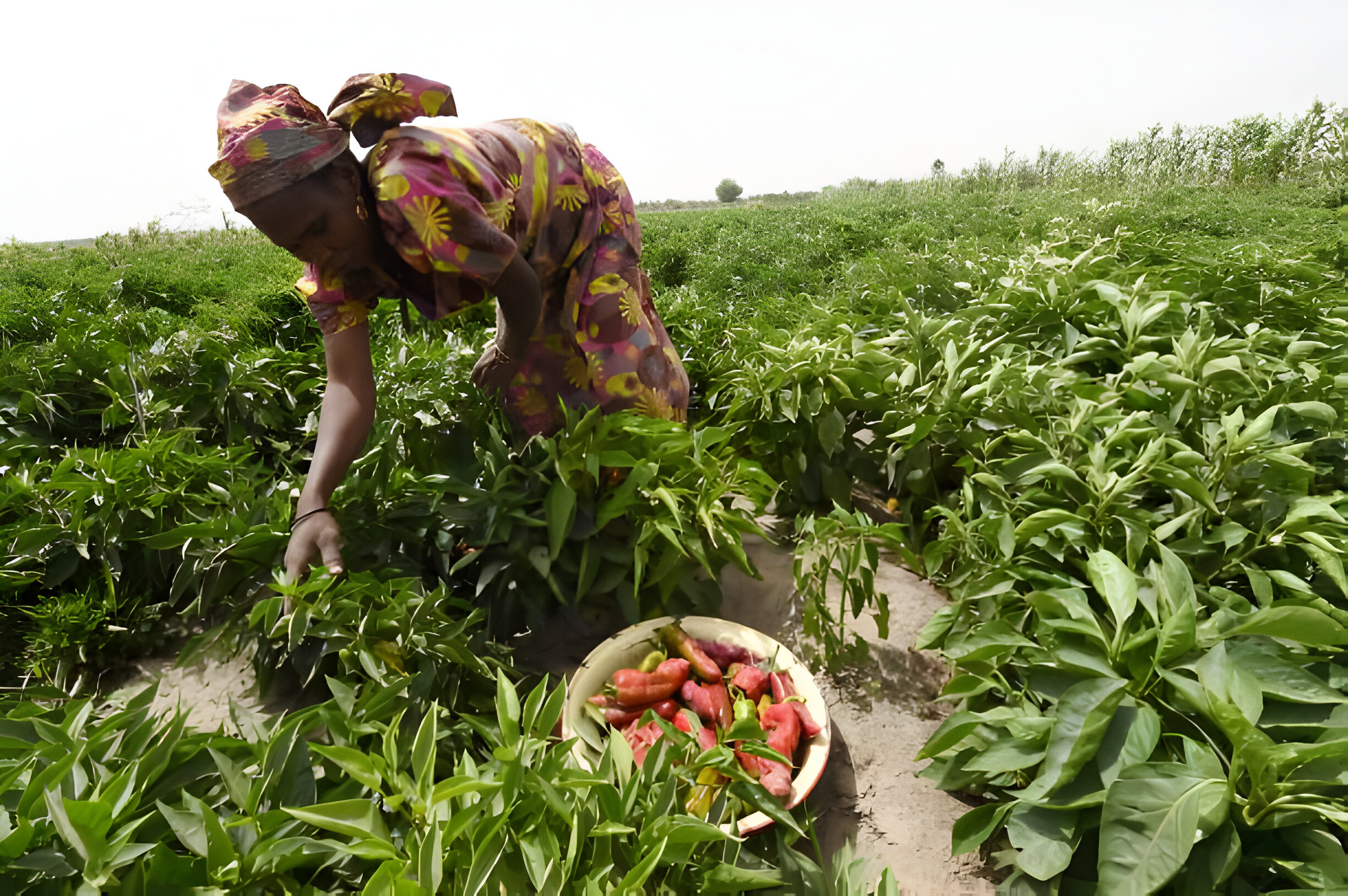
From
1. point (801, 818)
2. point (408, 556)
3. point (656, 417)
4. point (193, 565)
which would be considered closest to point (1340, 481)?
point (801, 818)

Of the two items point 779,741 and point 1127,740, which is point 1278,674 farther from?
point 779,741

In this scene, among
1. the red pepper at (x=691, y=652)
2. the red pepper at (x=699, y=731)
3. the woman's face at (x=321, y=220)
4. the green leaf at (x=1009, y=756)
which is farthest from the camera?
the red pepper at (x=691, y=652)

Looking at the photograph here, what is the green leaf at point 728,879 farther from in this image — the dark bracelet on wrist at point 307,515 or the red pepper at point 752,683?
the dark bracelet on wrist at point 307,515

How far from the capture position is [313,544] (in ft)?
4.90

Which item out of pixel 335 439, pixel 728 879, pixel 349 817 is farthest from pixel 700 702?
pixel 335 439

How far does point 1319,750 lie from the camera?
0.95m

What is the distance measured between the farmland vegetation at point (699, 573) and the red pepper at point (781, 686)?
0.19 metres

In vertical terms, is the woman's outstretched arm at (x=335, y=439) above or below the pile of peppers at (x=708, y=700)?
above

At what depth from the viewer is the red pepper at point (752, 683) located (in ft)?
5.26

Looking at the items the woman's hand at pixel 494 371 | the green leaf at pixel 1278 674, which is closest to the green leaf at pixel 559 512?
the woman's hand at pixel 494 371

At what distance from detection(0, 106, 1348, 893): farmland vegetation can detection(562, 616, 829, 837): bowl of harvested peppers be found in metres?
0.06

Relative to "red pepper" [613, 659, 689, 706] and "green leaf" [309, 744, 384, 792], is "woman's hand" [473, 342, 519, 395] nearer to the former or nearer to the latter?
"red pepper" [613, 659, 689, 706]

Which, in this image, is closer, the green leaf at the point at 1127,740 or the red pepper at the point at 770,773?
the green leaf at the point at 1127,740

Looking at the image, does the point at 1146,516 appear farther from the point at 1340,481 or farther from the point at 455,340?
the point at 455,340
